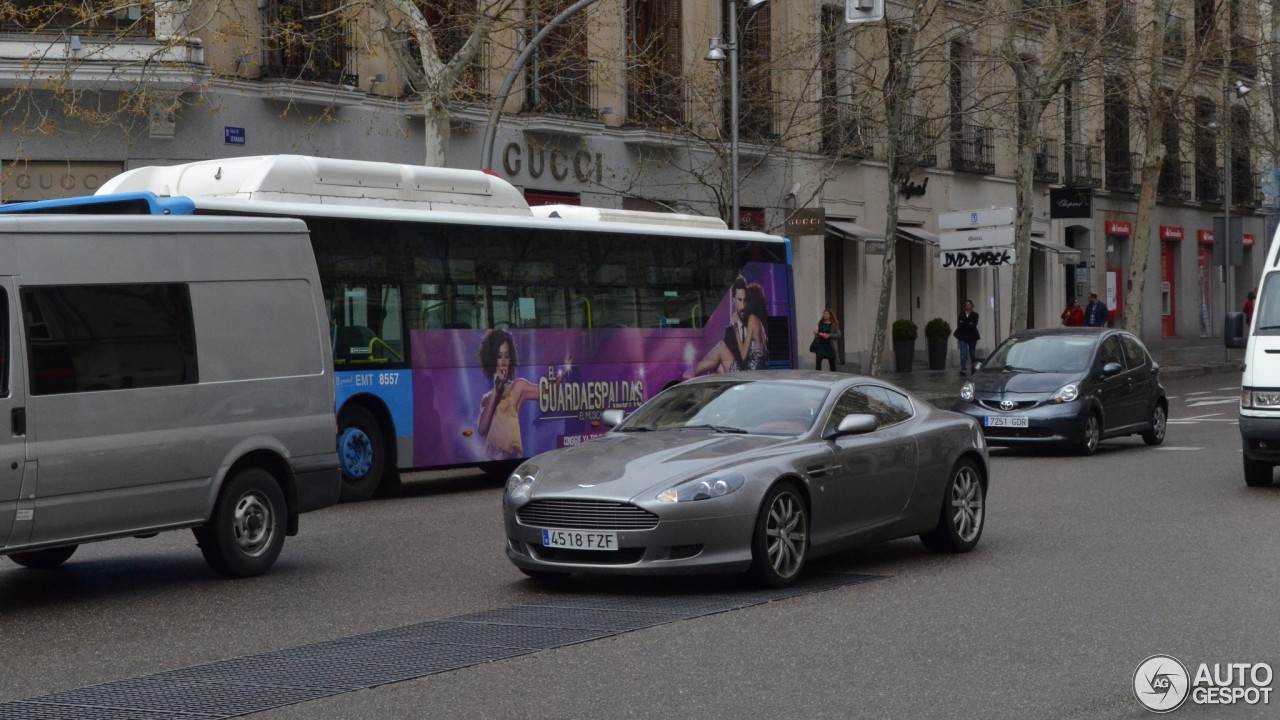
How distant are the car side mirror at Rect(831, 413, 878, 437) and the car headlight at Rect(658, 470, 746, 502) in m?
1.05

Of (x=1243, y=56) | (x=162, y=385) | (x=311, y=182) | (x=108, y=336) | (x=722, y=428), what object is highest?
(x=1243, y=56)

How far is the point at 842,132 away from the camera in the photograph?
Result: 121 ft

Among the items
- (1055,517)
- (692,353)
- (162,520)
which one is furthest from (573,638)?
(692,353)

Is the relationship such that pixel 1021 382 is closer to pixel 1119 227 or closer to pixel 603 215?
pixel 603 215

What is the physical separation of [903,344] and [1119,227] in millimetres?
16976

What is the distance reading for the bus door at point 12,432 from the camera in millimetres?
9188

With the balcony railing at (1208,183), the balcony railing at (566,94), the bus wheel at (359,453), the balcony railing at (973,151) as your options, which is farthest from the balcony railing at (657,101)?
the balcony railing at (1208,183)

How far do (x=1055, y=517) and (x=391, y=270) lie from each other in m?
6.81

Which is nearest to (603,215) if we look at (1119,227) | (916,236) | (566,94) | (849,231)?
(566,94)

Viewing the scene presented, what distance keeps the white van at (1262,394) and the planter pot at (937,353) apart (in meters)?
25.7

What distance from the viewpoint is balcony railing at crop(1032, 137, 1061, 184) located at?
1871 inches

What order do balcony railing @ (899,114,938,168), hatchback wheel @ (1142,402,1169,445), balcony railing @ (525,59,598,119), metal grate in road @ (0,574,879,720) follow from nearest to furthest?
metal grate in road @ (0,574,879,720) → hatchback wheel @ (1142,402,1169,445) → balcony railing @ (525,59,598,119) → balcony railing @ (899,114,938,168)

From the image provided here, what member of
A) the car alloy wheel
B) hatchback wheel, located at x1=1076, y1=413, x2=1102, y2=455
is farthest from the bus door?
hatchback wheel, located at x1=1076, y1=413, x2=1102, y2=455

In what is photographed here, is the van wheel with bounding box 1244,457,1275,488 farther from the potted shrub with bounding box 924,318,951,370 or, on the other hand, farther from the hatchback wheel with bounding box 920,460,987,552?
the potted shrub with bounding box 924,318,951,370
